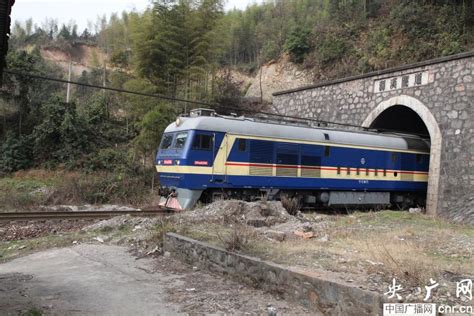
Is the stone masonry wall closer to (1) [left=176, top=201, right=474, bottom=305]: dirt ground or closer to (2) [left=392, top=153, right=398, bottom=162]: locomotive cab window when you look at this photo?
(2) [left=392, top=153, right=398, bottom=162]: locomotive cab window

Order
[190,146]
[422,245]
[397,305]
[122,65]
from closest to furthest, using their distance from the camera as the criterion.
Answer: [397,305]
[422,245]
[190,146]
[122,65]

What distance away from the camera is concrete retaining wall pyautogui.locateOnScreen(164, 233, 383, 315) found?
4.56 metres

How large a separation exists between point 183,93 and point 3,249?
1307 cm

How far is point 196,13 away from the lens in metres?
20.7

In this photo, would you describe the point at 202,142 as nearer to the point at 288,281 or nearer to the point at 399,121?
the point at 288,281

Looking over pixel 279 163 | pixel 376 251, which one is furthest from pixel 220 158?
pixel 376 251

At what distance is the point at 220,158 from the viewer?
13.0 m

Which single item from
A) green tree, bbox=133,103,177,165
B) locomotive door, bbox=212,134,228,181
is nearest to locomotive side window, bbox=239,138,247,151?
locomotive door, bbox=212,134,228,181

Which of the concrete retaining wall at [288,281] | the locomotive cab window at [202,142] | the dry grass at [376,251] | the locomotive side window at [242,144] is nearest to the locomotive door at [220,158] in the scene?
the locomotive cab window at [202,142]

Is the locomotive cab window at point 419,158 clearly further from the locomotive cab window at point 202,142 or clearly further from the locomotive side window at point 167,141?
the locomotive side window at point 167,141

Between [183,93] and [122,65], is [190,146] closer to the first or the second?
[183,93]

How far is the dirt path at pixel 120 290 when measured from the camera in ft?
17.5

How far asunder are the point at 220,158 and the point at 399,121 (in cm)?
1130

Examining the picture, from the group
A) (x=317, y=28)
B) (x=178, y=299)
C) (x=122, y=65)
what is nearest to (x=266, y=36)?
(x=317, y=28)
